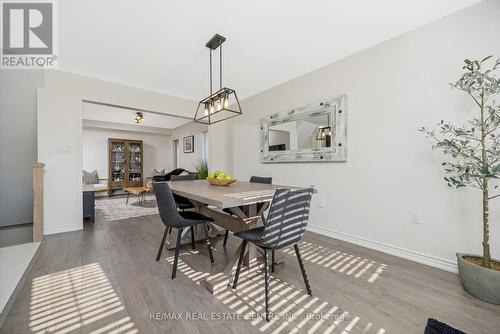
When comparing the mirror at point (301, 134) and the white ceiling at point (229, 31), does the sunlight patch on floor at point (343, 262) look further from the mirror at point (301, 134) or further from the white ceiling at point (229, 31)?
the white ceiling at point (229, 31)

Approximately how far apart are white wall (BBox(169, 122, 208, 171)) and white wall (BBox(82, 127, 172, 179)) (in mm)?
719

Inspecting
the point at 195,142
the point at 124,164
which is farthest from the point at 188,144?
the point at 124,164

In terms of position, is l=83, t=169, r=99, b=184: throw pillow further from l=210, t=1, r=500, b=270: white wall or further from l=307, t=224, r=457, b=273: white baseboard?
l=307, t=224, r=457, b=273: white baseboard

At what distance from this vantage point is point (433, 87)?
2.08 m

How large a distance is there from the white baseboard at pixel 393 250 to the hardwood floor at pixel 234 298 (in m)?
0.11

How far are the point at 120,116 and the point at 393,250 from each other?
6.87 m

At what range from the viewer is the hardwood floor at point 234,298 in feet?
4.36

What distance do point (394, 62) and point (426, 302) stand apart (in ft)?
7.62

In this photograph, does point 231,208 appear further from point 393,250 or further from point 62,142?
point 62,142

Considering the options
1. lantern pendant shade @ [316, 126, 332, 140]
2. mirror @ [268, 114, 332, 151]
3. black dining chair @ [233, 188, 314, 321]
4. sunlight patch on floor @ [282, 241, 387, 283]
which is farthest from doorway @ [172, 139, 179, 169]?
black dining chair @ [233, 188, 314, 321]

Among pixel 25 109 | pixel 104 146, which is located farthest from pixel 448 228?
pixel 104 146

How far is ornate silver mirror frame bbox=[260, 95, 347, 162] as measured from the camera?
9.19 ft

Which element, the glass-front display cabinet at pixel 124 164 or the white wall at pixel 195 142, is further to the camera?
the glass-front display cabinet at pixel 124 164

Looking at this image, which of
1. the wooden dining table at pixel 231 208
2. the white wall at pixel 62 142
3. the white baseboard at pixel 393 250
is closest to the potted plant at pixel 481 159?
the white baseboard at pixel 393 250
